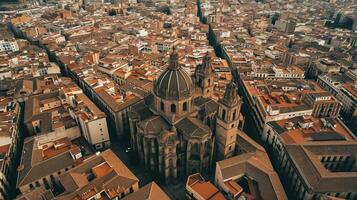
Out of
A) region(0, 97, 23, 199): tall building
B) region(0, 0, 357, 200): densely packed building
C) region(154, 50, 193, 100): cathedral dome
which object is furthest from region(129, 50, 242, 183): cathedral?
region(0, 97, 23, 199): tall building

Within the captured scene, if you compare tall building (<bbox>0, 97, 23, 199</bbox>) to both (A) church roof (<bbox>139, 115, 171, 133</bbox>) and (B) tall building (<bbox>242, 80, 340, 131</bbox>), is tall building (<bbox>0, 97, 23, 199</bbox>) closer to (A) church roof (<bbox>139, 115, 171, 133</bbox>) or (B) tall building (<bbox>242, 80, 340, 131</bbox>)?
(A) church roof (<bbox>139, 115, 171, 133</bbox>)

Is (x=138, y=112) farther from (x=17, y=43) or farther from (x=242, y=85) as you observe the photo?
(x=17, y=43)

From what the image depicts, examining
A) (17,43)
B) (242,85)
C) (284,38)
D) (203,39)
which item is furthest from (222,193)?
(17,43)

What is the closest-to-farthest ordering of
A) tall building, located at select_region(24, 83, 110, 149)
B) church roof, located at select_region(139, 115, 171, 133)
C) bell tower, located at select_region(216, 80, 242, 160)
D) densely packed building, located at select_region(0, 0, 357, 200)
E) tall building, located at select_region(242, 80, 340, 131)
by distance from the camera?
bell tower, located at select_region(216, 80, 242, 160)
densely packed building, located at select_region(0, 0, 357, 200)
church roof, located at select_region(139, 115, 171, 133)
tall building, located at select_region(24, 83, 110, 149)
tall building, located at select_region(242, 80, 340, 131)

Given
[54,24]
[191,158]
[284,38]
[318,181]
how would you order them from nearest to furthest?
[318,181]
[191,158]
[284,38]
[54,24]

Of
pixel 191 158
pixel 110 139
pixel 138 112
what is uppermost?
pixel 138 112

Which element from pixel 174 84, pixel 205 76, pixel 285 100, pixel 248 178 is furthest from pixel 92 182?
pixel 285 100
